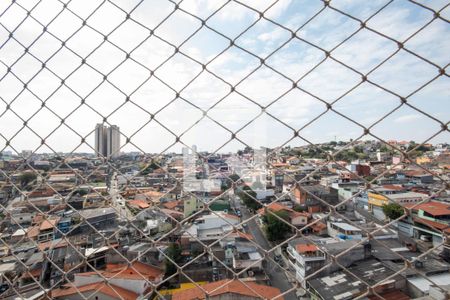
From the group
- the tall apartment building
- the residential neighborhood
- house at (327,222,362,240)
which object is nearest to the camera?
the residential neighborhood

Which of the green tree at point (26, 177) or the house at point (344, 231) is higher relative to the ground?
the green tree at point (26, 177)

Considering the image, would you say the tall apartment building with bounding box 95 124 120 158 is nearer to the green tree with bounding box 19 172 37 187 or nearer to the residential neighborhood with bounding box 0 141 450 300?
the residential neighborhood with bounding box 0 141 450 300

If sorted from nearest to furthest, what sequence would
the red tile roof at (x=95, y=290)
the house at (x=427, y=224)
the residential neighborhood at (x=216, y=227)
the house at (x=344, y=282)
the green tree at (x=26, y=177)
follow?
the house at (x=427, y=224) → the residential neighborhood at (x=216, y=227) → the red tile roof at (x=95, y=290) → the green tree at (x=26, y=177) → the house at (x=344, y=282)

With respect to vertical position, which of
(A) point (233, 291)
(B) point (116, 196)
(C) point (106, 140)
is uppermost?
(C) point (106, 140)

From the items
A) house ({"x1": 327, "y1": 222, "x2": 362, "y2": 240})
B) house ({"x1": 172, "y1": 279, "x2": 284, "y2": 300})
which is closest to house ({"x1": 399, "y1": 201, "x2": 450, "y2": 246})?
house ({"x1": 172, "y1": 279, "x2": 284, "y2": 300})

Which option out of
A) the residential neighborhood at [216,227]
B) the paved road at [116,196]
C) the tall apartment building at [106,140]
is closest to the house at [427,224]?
the residential neighborhood at [216,227]

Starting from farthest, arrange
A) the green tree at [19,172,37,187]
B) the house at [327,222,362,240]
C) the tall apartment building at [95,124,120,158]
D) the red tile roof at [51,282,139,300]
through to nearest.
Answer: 1. the house at [327,222,362,240]
2. the green tree at [19,172,37,187]
3. the tall apartment building at [95,124,120,158]
4. the red tile roof at [51,282,139,300]

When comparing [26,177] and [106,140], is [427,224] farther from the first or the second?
[26,177]

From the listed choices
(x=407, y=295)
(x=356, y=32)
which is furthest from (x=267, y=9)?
(x=407, y=295)

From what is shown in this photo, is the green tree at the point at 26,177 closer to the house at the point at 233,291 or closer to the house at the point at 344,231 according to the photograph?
the house at the point at 233,291

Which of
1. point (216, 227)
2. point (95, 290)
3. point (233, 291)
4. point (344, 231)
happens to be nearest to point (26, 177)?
point (95, 290)

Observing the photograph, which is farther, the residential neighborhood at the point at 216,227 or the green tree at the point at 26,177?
the green tree at the point at 26,177

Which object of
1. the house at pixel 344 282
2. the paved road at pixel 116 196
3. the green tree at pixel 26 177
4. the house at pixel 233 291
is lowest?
the house at pixel 344 282
